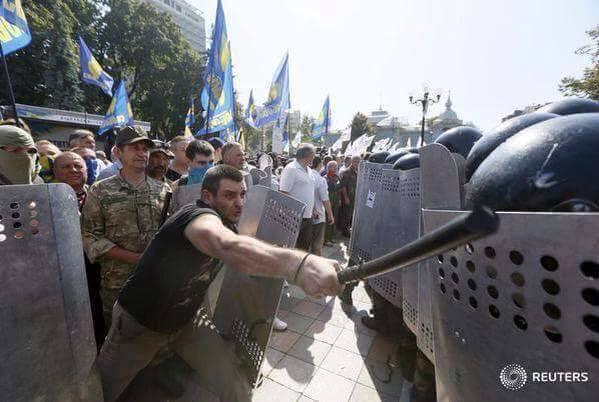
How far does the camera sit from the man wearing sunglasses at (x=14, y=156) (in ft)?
6.98

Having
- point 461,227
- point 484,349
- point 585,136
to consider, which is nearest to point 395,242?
point 585,136

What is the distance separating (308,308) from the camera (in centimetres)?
437

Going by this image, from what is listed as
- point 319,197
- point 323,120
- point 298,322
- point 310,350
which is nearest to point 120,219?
point 310,350

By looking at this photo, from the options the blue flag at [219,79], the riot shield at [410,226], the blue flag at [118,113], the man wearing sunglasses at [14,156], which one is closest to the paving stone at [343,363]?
the riot shield at [410,226]

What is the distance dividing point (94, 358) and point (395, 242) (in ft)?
8.73

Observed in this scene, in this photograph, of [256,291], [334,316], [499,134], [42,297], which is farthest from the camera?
[334,316]

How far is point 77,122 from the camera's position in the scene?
2067 centimetres

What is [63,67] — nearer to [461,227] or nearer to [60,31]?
[60,31]

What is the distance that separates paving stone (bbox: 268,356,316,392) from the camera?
2.85 meters

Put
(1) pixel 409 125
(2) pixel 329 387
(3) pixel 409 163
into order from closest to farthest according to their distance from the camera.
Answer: (2) pixel 329 387, (3) pixel 409 163, (1) pixel 409 125

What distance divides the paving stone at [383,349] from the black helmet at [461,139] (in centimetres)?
241

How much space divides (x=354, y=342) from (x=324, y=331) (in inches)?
17.0

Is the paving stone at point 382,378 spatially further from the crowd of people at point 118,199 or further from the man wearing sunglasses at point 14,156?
the man wearing sunglasses at point 14,156

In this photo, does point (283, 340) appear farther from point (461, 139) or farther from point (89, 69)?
point (89, 69)
